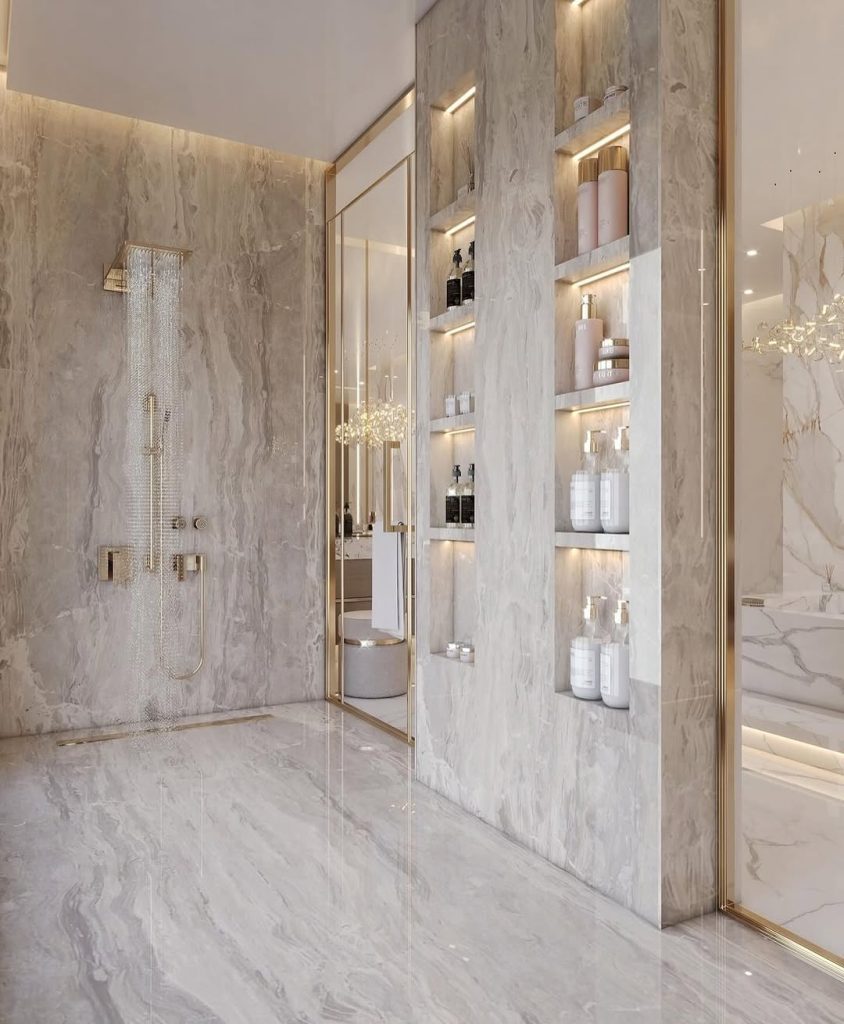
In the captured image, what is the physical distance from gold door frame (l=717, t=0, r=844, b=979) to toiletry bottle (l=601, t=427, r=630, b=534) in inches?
9.2

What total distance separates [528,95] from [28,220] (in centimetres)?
238

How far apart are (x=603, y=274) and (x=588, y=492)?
24.5 inches

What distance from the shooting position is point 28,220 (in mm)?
3689

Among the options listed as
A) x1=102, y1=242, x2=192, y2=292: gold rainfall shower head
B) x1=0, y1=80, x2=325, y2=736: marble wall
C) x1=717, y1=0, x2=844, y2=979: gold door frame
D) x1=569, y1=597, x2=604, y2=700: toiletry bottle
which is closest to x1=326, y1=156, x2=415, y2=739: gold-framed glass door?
x1=0, y1=80, x2=325, y2=736: marble wall

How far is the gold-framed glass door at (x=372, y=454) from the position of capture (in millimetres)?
3523

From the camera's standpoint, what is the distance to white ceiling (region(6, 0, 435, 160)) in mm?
3002

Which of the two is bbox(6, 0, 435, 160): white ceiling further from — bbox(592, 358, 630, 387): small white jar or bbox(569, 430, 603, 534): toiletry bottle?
bbox(569, 430, 603, 534): toiletry bottle

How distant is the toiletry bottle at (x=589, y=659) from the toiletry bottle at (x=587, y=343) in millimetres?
627

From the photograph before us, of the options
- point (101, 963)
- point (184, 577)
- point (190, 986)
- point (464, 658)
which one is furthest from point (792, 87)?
point (184, 577)

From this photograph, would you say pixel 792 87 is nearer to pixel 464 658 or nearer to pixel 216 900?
pixel 464 658

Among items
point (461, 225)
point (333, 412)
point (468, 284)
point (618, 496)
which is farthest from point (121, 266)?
point (618, 496)

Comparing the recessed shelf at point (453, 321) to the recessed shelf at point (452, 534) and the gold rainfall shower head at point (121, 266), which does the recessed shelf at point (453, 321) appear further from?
the gold rainfall shower head at point (121, 266)

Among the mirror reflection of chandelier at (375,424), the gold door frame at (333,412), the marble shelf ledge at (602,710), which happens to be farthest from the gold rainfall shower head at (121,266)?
the marble shelf ledge at (602,710)

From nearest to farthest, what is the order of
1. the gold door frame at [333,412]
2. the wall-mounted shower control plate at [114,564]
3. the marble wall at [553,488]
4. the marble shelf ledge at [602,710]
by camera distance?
the marble wall at [553,488]
the marble shelf ledge at [602,710]
the gold door frame at [333,412]
the wall-mounted shower control plate at [114,564]
